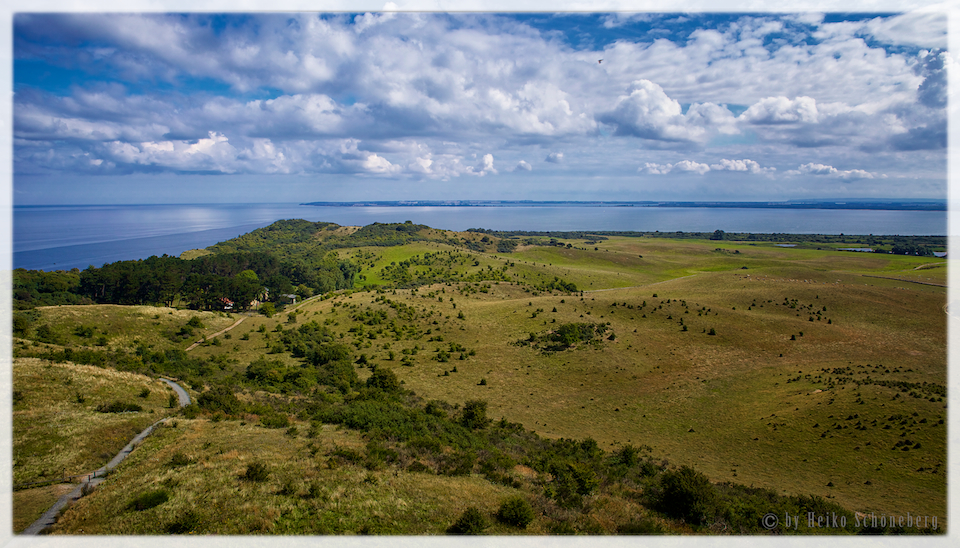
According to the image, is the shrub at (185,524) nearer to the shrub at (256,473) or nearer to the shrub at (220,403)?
the shrub at (256,473)

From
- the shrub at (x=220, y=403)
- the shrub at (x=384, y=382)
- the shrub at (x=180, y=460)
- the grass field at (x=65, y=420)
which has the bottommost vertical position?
the shrub at (x=384, y=382)

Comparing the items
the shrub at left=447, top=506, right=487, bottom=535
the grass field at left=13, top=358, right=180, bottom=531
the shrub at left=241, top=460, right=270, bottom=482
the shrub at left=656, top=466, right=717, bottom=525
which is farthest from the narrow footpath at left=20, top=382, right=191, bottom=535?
the shrub at left=656, top=466, right=717, bottom=525

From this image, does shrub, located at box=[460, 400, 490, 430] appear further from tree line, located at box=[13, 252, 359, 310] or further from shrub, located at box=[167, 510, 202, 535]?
tree line, located at box=[13, 252, 359, 310]

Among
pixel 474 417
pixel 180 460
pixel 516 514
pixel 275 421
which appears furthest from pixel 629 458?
pixel 180 460

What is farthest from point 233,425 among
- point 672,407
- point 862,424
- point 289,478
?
point 862,424

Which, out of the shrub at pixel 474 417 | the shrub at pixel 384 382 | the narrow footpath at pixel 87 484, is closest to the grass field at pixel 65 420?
the narrow footpath at pixel 87 484
